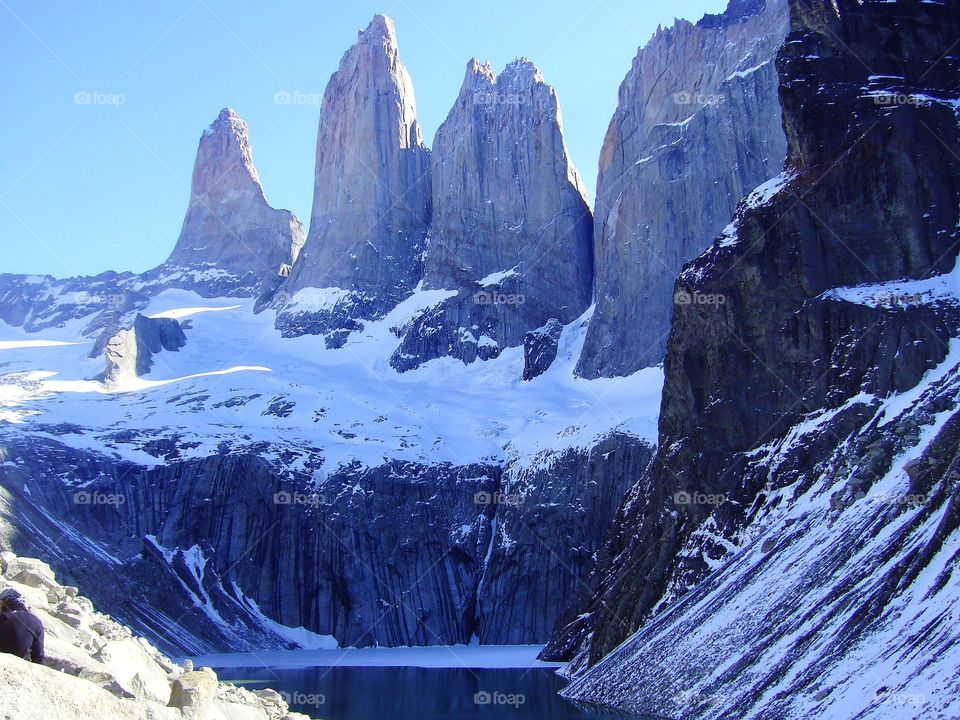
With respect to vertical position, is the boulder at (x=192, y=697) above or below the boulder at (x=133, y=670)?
below

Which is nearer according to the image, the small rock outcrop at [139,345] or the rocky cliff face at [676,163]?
the rocky cliff face at [676,163]

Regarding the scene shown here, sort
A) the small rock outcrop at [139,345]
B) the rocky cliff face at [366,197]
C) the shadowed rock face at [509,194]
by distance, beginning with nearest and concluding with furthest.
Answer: the small rock outcrop at [139,345] < the shadowed rock face at [509,194] < the rocky cliff face at [366,197]

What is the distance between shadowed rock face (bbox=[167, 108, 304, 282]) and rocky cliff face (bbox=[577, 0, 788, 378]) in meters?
73.4

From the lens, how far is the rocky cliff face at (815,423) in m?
38.9

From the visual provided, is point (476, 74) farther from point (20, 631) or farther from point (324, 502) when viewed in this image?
point (20, 631)

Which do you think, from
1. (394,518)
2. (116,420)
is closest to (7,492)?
(116,420)

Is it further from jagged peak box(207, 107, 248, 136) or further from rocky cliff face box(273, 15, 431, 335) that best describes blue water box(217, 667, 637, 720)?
jagged peak box(207, 107, 248, 136)

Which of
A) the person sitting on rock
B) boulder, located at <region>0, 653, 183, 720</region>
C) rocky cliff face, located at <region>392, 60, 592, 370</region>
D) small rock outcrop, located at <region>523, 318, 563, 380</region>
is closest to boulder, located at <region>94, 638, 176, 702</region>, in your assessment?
the person sitting on rock

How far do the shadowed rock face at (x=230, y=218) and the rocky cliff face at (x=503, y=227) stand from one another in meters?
43.6

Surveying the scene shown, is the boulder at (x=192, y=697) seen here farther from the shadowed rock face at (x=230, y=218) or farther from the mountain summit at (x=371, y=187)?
the shadowed rock face at (x=230, y=218)

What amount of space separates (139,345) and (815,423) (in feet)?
318

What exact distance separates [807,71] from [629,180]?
179 feet

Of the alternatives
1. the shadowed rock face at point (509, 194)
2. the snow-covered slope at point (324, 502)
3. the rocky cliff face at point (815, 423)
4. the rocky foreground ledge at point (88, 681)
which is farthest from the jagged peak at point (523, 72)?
the rocky foreground ledge at point (88, 681)

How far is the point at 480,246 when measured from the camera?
140 meters
